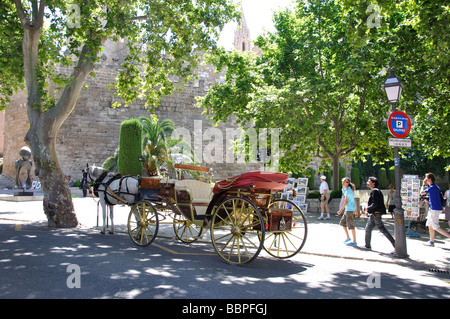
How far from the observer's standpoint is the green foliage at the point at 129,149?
78.6 ft

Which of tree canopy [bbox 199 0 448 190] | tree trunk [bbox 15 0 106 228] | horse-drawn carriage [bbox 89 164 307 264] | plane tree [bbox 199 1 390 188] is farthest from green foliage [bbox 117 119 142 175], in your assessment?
horse-drawn carriage [bbox 89 164 307 264]

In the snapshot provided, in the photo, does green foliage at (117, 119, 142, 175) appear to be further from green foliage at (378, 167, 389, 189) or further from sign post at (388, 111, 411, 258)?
green foliage at (378, 167, 389, 189)

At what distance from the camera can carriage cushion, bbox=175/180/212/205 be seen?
8.07 metres

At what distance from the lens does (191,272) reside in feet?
19.6

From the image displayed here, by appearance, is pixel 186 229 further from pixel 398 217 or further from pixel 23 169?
pixel 23 169

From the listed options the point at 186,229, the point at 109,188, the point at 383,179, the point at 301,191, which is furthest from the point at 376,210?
the point at 383,179

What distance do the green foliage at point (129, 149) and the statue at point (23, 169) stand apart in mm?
5092

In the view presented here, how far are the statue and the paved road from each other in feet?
45.8

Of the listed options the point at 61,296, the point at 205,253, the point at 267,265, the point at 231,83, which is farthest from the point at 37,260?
the point at 231,83

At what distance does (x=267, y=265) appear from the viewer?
6953mm

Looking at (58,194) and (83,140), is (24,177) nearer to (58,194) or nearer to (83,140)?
(83,140)

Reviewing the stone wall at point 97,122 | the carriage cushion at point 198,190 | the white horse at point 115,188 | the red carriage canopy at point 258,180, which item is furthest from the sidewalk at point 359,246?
the stone wall at point 97,122

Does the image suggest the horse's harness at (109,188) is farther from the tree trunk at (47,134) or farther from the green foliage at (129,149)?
the green foliage at (129,149)

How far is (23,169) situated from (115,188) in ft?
48.7
